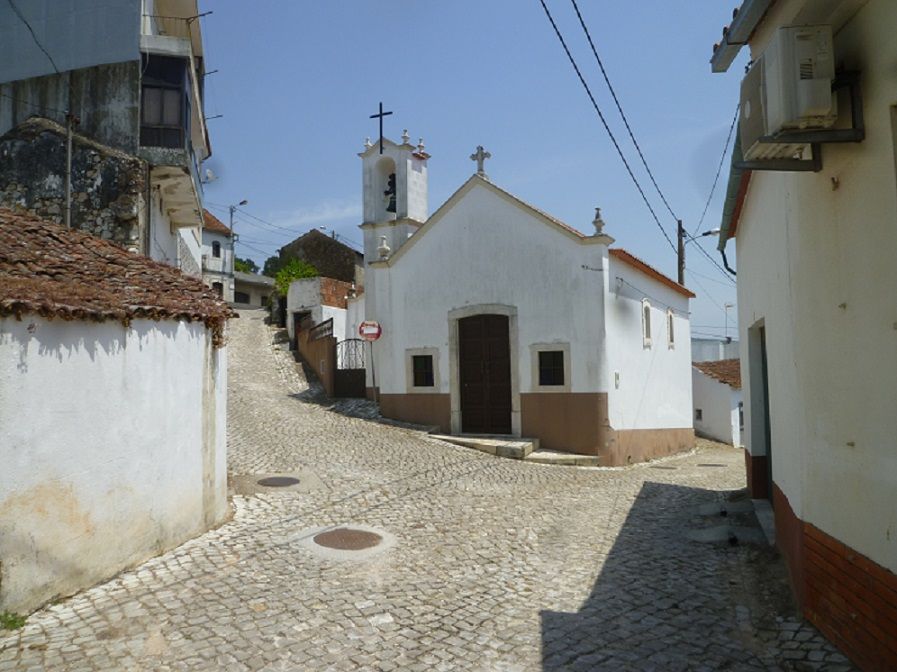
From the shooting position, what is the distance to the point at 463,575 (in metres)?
5.89

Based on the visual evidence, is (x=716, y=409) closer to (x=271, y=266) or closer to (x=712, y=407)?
(x=712, y=407)

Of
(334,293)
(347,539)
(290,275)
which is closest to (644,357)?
(347,539)

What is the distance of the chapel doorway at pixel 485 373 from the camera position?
14688mm

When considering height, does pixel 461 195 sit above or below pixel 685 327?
above

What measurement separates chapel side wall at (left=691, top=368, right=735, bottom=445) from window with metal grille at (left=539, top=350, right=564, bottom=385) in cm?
1095

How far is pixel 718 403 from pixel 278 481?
18.2 meters

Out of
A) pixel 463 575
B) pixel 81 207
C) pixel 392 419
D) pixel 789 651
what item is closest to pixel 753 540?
pixel 789 651

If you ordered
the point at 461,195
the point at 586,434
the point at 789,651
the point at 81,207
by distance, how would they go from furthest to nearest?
the point at 461,195 → the point at 586,434 → the point at 81,207 → the point at 789,651

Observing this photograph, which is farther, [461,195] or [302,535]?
[461,195]

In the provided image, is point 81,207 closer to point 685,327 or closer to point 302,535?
point 302,535

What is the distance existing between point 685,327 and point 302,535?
52.4 feet

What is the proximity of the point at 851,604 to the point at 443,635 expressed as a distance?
264 centimetres

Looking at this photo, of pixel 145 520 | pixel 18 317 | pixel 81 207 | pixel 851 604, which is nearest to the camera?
pixel 851 604

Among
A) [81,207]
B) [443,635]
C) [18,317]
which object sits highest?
[81,207]
